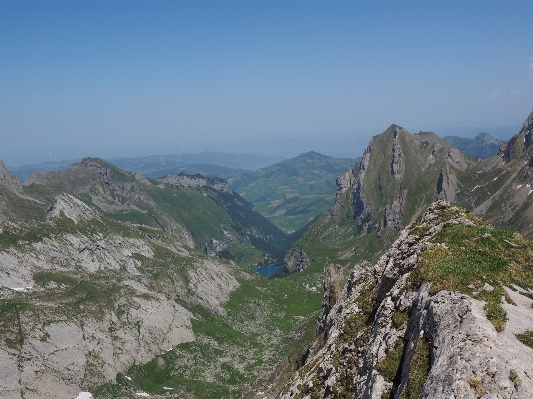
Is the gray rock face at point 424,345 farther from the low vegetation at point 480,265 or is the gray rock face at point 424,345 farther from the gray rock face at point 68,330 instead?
the gray rock face at point 68,330

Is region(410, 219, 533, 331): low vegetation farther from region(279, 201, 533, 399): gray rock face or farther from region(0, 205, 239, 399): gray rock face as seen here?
region(0, 205, 239, 399): gray rock face

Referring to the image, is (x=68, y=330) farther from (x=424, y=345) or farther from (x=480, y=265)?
(x=480, y=265)

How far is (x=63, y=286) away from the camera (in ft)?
608

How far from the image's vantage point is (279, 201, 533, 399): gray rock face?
19844 millimetres

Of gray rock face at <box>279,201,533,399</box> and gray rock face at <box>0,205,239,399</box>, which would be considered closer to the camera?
gray rock face at <box>279,201,533,399</box>

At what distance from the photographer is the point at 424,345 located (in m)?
24.5

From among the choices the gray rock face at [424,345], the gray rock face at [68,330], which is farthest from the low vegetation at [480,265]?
the gray rock face at [68,330]

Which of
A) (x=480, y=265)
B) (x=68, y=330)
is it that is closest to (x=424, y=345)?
(x=480, y=265)

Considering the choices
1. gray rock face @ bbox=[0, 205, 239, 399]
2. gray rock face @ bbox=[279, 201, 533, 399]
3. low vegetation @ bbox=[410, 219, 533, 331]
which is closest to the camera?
gray rock face @ bbox=[279, 201, 533, 399]

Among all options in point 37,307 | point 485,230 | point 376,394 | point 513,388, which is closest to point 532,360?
point 513,388

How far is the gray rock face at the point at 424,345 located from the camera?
1984 cm

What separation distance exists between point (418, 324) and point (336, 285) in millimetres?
92194

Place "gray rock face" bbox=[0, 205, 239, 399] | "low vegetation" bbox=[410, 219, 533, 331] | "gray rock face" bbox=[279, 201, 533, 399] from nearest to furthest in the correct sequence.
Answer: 1. "gray rock face" bbox=[279, 201, 533, 399]
2. "low vegetation" bbox=[410, 219, 533, 331]
3. "gray rock face" bbox=[0, 205, 239, 399]

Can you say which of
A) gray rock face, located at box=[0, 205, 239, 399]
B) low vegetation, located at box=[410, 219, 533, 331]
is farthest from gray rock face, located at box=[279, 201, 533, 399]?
gray rock face, located at box=[0, 205, 239, 399]
